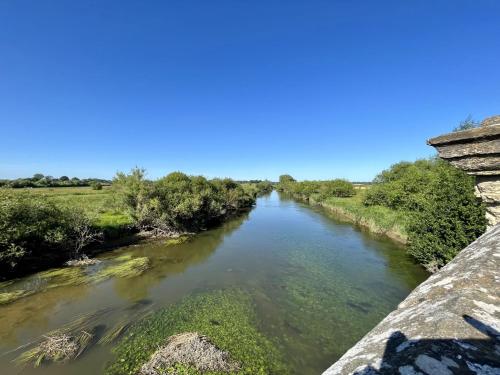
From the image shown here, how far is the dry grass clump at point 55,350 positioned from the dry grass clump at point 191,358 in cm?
235

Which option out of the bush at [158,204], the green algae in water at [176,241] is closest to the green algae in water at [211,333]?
the green algae in water at [176,241]

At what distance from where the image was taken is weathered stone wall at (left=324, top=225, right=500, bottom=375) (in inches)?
39.9

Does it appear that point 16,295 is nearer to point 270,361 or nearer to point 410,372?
point 270,361

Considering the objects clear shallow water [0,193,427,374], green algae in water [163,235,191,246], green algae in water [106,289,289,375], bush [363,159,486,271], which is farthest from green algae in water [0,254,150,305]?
bush [363,159,486,271]

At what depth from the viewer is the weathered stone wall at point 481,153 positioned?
2.44 meters

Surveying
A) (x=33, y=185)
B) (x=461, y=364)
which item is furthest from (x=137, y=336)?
(x=33, y=185)

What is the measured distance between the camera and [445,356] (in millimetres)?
1031

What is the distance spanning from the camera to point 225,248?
60.0 feet

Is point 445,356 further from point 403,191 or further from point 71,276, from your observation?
point 403,191

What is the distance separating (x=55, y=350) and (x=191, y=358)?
381 centimetres

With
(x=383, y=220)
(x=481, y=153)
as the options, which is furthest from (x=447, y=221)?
(x=383, y=220)

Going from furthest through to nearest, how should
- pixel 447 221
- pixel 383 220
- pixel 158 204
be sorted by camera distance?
pixel 383 220, pixel 158 204, pixel 447 221

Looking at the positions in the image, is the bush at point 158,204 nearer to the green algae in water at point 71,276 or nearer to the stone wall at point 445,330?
the green algae in water at point 71,276

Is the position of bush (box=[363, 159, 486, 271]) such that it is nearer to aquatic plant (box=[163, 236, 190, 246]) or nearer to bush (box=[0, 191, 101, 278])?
aquatic plant (box=[163, 236, 190, 246])
